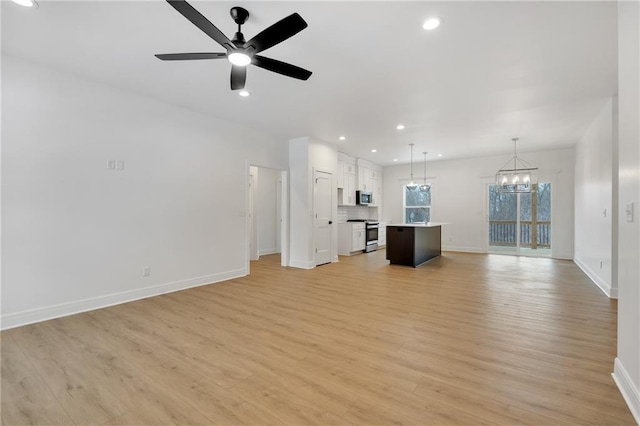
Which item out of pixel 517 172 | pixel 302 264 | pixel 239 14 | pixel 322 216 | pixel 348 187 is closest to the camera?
pixel 239 14

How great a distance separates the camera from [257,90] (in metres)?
3.78

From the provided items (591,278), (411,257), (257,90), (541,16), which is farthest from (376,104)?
(591,278)

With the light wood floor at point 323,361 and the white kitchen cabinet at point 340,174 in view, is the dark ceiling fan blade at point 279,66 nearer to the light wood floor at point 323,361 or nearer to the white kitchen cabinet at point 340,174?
the light wood floor at point 323,361

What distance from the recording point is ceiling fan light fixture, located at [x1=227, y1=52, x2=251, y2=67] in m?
2.33

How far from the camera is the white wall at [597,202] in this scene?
409 centimetres

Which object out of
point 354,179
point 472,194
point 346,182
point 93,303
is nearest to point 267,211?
point 346,182

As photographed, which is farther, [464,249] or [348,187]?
[464,249]

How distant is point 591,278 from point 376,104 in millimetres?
4950

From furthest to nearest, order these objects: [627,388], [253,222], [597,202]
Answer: [253,222] → [597,202] → [627,388]

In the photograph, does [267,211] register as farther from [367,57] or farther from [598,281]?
[598,281]

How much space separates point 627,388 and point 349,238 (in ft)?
20.5

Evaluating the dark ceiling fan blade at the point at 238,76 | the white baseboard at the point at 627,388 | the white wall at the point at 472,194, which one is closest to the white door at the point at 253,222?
the dark ceiling fan blade at the point at 238,76

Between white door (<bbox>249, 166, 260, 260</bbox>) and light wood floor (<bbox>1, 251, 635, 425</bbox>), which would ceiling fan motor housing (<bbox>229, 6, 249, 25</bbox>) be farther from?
white door (<bbox>249, 166, 260, 260</bbox>)

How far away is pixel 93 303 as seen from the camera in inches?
138
